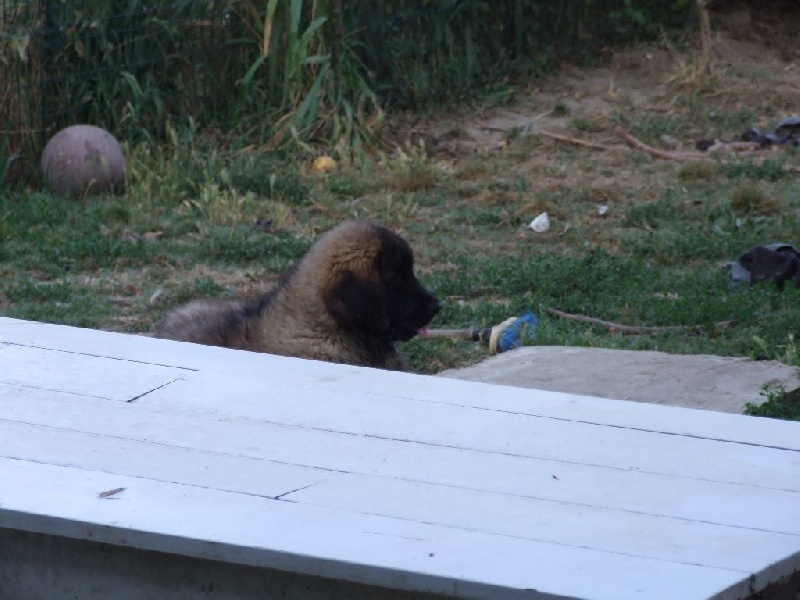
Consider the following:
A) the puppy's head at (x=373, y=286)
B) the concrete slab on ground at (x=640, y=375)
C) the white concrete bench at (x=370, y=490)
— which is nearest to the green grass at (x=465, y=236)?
the concrete slab on ground at (x=640, y=375)

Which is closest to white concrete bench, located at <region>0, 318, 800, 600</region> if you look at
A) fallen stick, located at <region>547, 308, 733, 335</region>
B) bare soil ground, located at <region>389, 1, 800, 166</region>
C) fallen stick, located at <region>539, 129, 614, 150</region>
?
fallen stick, located at <region>547, 308, 733, 335</region>

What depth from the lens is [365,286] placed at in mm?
4883

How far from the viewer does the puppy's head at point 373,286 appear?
16.0 feet

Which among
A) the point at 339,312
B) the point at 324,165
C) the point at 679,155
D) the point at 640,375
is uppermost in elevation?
the point at 339,312

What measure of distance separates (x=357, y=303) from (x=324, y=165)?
417 cm

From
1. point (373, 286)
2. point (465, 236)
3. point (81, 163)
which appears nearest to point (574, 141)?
point (465, 236)

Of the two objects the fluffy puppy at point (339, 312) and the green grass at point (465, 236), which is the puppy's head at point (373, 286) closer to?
the fluffy puppy at point (339, 312)

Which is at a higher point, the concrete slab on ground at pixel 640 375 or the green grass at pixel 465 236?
the concrete slab on ground at pixel 640 375

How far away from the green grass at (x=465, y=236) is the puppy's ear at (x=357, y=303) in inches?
28.7

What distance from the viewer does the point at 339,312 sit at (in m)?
4.86

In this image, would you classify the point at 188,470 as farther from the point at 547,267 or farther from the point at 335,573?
the point at 547,267

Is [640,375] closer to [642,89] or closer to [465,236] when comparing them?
[465,236]

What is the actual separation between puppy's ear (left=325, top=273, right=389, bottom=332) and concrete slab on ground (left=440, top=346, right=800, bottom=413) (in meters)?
0.38

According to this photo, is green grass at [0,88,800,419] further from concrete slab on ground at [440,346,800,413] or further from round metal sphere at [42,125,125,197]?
concrete slab on ground at [440,346,800,413]
